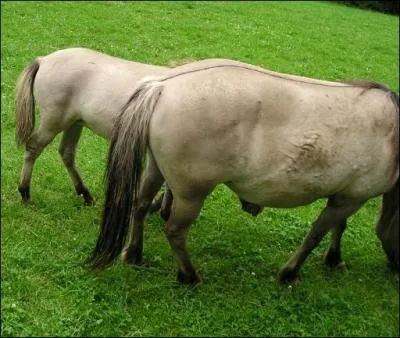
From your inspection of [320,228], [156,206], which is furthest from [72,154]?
[320,228]

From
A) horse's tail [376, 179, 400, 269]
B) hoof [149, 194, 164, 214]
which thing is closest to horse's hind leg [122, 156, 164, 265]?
hoof [149, 194, 164, 214]

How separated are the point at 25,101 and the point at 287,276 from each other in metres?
2.70

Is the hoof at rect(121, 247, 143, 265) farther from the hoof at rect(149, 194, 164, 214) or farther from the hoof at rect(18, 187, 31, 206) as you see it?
the hoof at rect(18, 187, 31, 206)

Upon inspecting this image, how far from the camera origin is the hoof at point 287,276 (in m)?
4.01

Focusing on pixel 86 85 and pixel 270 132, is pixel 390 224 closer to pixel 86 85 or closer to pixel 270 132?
pixel 270 132

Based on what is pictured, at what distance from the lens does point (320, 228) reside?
149 inches

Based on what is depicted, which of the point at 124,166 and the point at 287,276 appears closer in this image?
the point at 124,166

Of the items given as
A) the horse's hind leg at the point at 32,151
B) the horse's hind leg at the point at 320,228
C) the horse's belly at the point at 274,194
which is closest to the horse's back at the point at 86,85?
the horse's hind leg at the point at 32,151

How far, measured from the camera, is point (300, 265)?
399cm

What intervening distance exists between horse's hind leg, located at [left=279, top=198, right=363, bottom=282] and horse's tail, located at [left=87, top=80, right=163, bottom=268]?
4.56ft

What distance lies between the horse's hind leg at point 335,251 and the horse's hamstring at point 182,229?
3.98ft

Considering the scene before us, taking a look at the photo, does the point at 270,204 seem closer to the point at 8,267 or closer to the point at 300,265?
the point at 300,265

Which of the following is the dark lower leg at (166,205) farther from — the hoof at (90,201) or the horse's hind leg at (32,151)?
the horse's hind leg at (32,151)

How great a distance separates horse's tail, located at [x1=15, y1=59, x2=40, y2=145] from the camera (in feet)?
14.1
